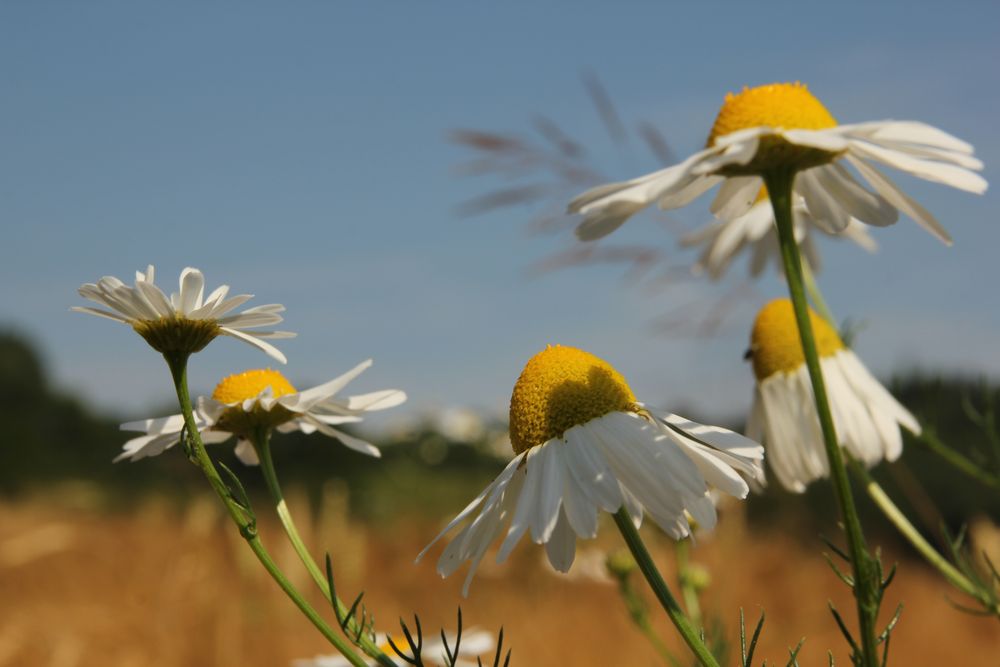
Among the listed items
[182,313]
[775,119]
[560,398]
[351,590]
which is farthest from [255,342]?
[351,590]

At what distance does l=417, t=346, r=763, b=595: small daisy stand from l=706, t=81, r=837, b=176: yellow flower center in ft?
0.57

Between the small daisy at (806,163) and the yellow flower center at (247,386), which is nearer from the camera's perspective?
the small daisy at (806,163)

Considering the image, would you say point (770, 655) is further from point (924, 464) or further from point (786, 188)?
point (786, 188)

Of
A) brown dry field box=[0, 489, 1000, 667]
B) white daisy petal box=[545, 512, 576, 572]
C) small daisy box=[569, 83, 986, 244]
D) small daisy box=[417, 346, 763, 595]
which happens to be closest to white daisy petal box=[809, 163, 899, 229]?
small daisy box=[569, 83, 986, 244]

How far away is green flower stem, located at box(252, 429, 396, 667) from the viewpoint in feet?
2.24

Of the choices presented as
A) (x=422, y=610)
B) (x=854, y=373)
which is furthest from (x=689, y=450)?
(x=422, y=610)

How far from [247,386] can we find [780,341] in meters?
0.56

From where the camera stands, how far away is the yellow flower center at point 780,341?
3.63ft

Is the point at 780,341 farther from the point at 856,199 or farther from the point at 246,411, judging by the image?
the point at 246,411

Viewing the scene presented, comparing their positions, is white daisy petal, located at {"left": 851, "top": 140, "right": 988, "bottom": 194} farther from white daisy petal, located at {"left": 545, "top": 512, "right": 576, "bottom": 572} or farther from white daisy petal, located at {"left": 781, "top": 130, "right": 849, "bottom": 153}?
white daisy petal, located at {"left": 545, "top": 512, "right": 576, "bottom": 572}

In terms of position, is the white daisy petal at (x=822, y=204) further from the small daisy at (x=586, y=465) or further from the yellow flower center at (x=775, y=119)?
the small daisy at (x=586, y=465)

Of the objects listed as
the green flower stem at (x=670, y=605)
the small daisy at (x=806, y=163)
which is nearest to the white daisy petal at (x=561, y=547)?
the green flower stem at (x=670, y=605)

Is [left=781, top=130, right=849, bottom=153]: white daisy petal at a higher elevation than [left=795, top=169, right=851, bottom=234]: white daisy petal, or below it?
higher

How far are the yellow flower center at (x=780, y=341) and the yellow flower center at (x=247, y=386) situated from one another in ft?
1.65
